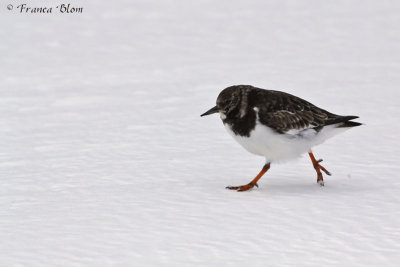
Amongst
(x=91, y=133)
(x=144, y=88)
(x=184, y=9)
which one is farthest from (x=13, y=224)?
(x=184, y=9)

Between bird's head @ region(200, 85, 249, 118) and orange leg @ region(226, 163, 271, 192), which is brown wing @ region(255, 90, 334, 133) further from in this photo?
orange leg @ region(226, 163, 271, 192)

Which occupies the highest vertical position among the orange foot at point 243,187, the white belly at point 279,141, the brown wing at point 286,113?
the brown wing at point 286,113

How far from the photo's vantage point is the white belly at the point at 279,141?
9016mm

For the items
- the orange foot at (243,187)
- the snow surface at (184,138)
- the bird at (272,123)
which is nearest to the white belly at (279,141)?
the bird at (272,123)

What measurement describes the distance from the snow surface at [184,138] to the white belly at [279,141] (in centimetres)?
48

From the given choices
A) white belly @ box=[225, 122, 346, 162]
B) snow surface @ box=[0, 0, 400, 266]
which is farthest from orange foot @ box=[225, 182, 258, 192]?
white belly @ box=[225, 122, 346, 162]

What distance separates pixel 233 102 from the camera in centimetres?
920

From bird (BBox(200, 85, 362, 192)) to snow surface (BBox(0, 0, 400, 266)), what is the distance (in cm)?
52

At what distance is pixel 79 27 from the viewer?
1809 cm

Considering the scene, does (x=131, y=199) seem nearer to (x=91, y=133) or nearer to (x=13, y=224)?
(x=13, y=224)

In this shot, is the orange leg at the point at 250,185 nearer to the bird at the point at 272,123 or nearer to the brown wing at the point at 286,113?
the bird at the point at 272,123

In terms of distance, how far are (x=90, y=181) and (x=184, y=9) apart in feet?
33.7

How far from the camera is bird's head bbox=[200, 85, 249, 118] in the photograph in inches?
361

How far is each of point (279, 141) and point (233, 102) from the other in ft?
2.25
